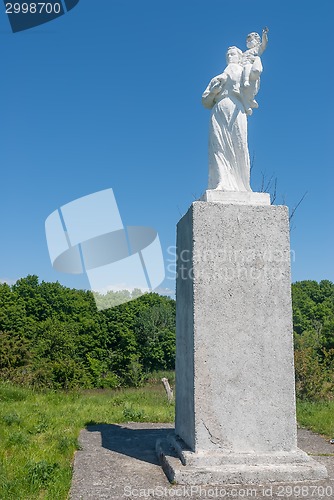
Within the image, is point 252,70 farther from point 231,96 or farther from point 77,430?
point 77,430

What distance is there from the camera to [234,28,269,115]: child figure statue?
5766 millimetres

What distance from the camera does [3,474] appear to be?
15.4 feet

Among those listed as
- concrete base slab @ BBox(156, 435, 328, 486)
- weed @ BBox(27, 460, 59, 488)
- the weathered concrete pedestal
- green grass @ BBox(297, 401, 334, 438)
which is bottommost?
green grass @ BBox(297, 401, 334, 438)

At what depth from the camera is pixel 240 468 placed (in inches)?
182

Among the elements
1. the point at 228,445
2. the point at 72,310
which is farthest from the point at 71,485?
the point at 72,310

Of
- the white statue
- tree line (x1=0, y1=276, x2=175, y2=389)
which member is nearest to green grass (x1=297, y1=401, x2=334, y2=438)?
the white statue

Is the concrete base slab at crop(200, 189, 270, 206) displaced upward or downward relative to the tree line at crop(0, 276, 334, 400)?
upward

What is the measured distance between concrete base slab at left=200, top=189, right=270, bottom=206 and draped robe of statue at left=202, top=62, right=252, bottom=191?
21 cm

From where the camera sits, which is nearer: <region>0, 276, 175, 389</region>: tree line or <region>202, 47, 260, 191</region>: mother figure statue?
<region>202, 47, 260, 191</region>: mother figure statue

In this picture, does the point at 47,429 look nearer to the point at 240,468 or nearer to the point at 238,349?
the point at 240,468

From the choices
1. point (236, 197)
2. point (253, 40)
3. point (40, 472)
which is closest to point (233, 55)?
point (253, 40)

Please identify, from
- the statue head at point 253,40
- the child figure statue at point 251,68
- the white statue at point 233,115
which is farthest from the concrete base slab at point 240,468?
the statue head at point 253,40

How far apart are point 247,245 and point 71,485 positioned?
10.2 feet

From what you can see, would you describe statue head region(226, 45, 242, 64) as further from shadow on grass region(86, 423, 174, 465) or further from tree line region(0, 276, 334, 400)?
tree line region(0, 276, 334, 400)
